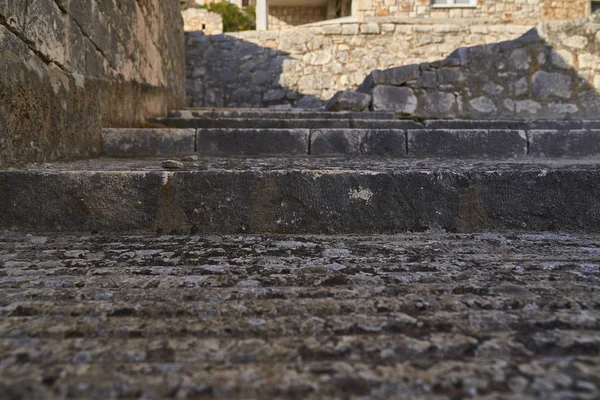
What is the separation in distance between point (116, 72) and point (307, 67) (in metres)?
5.69

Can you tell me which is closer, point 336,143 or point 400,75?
point 336,143

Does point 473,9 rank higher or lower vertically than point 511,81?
higher

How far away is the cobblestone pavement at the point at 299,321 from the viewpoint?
0.77 meters

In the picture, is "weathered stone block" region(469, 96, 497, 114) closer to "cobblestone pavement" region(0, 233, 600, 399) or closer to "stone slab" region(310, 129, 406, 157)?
"stone slab" region(310, 129, 406, 157)

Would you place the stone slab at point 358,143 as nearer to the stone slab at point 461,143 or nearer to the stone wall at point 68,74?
the stone slab at point 461,143

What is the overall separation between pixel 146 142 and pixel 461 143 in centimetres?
222

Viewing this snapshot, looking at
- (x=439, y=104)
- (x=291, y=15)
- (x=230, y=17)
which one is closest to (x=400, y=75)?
(x=439, y=104)

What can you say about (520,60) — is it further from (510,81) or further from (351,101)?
(351,101)

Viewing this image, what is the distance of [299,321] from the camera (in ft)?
3.30

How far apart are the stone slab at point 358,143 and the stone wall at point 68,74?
58.5 inches

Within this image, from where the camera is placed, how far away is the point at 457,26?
27.8 ft

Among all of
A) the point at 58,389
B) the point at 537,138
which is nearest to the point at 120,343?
the point at 58,389

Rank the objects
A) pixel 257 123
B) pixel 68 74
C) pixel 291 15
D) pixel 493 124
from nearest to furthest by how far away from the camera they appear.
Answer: pixel 68 74, pixel 257 123, pixel 493 124, pixel 291 15

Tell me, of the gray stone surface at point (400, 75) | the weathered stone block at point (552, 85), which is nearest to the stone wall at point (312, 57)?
the gray stone surface at point (400, 75)
